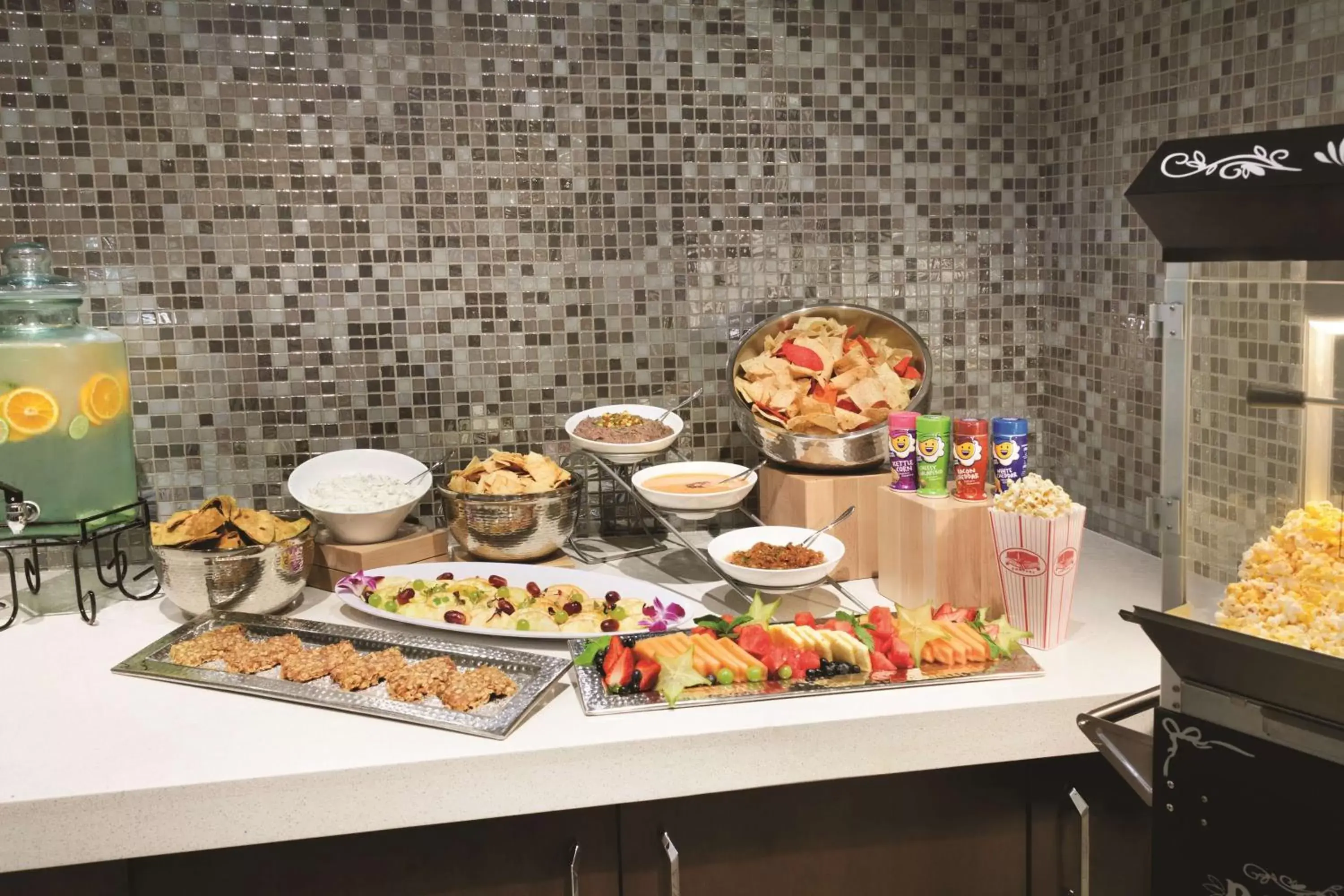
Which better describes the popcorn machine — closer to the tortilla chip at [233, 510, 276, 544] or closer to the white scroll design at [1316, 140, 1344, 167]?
the white scroll design at [1316, 140, 1344, 167]

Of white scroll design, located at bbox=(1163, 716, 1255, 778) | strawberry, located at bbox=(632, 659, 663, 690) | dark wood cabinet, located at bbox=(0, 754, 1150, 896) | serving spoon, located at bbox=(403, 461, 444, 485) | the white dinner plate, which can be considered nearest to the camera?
white scroll design, located at bbox=(1163, 716, 1255, 778)

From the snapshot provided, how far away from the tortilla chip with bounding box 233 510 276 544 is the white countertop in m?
0.33

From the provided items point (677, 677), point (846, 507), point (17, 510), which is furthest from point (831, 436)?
point (17, 510)

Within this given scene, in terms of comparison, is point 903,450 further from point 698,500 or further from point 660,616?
point 660,616

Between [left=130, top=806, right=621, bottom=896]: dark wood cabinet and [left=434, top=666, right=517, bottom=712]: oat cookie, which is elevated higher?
[left=434, top=666, right=517, bottom=712]: oat cookie

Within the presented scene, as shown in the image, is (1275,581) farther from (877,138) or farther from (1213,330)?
(877,138)

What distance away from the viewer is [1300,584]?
Answer: 1.21m

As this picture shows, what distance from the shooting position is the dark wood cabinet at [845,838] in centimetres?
163

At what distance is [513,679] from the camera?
1700 mm

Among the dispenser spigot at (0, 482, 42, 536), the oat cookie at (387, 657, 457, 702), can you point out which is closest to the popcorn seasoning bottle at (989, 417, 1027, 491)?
the oat cookie at (387, 657, 457, 702)

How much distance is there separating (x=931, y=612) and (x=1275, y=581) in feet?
2.19

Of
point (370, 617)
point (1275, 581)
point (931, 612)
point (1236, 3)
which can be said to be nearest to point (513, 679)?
point (370, 617)

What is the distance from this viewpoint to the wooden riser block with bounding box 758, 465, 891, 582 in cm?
216

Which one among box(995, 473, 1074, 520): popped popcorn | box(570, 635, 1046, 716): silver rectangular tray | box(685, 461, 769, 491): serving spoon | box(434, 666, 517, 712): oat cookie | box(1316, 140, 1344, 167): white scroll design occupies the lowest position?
box(570, 635, 1046, 716): silver rectangular tray
